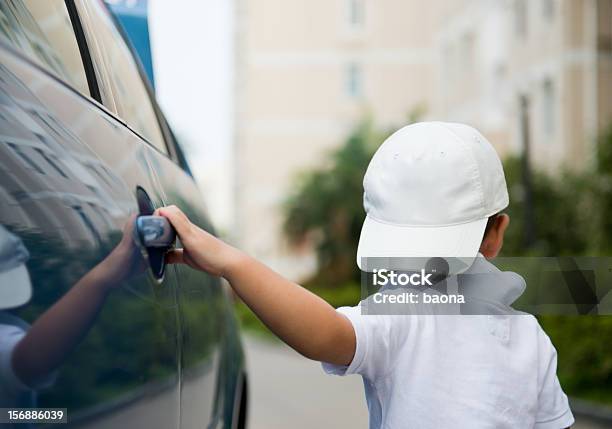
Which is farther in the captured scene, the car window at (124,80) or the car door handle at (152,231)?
the car window at (124,80)

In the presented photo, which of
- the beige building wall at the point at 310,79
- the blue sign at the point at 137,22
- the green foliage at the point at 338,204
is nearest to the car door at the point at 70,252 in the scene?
the blue sign at the point at 137,22

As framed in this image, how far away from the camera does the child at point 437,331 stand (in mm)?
1783

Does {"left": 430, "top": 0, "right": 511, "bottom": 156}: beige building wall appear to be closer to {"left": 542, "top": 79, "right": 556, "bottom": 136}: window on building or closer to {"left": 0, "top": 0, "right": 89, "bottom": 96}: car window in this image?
{"left": 542, "top": 79, "right": 556, "bottom": 136}: window on building

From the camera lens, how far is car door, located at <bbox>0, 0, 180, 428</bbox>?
43.9 inches

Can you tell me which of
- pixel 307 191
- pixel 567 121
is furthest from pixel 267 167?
pixel 567 121

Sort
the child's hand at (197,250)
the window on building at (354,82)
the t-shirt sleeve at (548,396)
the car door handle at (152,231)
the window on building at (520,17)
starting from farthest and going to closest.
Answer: the window on building at (354,82) → the window on building at (520,17) → the t-shirt sleeve at (548,396) → the child's hand at (197,250) → the car door handle at (152,231)

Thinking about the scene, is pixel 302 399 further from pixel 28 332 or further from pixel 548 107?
pixel 548 107

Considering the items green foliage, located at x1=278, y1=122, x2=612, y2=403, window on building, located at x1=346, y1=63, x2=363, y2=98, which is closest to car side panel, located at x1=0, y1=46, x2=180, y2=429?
green foliage, located at x1=278, y1=122, x2=612, y2=403

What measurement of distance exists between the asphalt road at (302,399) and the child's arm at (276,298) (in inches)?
299

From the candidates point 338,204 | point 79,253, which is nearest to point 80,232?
point 79,253

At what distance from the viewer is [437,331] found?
72.2 inches

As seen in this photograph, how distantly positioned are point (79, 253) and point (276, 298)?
514 millimetres

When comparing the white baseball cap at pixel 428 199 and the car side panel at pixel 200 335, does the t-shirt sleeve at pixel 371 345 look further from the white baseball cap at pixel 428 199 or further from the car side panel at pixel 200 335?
the car side panel at pixel 200 335

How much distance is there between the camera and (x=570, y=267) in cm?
199
